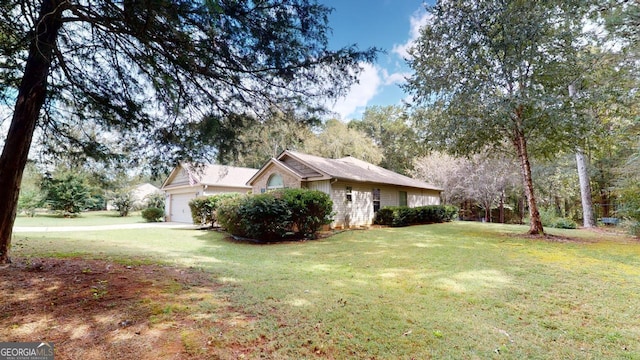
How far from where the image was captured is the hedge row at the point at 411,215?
15.9m

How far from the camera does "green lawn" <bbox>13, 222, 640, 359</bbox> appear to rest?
2775mm

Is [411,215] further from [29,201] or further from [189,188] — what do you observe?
[29,201]

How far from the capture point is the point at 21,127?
4.57m

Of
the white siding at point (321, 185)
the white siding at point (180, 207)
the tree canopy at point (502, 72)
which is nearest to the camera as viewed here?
the tree canopy at point (502, 72)

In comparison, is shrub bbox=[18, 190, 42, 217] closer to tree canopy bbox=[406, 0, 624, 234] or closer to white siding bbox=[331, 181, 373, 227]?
white siding bbox=[331, 181, 373, 227]

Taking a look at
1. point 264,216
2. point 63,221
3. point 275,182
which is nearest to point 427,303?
point 264,216

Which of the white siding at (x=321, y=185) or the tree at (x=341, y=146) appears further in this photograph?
the tree at (x=341, y=146)

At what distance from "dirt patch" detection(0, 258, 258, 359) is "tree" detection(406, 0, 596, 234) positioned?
1000 centimetres

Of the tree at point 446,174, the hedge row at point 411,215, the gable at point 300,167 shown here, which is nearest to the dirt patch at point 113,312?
the gable at point 300,167

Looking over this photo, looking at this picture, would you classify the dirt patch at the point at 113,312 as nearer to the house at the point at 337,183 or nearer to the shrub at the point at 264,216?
the shrub at the point at 264,216

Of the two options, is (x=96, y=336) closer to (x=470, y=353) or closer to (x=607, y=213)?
(x=470, y=353)

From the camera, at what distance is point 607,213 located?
2198cm

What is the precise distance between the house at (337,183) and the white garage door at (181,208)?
6596 millimetres

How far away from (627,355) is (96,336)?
502cm
